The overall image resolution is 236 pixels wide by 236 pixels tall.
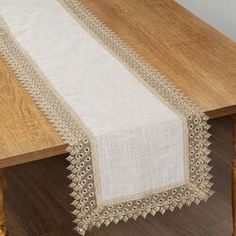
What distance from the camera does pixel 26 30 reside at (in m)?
2.43

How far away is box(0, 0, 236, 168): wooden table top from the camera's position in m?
1.85

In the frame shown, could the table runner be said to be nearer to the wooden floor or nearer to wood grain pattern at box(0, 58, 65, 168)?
wood grain pattern at box(0, 58, 65, 168)

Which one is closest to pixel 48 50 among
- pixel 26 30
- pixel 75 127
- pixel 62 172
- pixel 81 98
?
pixel 26 30

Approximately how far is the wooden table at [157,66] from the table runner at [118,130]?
43mm

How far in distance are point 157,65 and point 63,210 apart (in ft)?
2.59

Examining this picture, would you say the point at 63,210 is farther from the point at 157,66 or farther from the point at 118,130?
the point at 118,130

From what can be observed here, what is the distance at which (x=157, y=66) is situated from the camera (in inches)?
87.4

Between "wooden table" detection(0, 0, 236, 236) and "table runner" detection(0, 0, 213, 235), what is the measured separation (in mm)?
43

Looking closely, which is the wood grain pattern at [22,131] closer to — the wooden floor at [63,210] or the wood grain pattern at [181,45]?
the wood grain pattern at [181,45]

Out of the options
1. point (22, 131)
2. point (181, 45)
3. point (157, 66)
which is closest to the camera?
point (22, 131)

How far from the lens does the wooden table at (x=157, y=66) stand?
1848 mm

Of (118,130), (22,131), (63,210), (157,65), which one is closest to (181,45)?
(157,65)

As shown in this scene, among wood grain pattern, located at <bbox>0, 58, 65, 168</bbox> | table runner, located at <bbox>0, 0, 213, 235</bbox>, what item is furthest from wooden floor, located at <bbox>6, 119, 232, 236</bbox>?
wood grain pattern, located at <bbox>0, 58, 65, 168</bbox>

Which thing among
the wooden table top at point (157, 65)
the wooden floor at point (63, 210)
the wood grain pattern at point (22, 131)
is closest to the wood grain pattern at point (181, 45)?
the wooden table top at point (157, 65)
